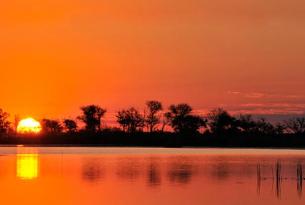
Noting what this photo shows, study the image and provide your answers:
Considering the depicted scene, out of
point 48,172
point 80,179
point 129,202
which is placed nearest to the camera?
point 129,202

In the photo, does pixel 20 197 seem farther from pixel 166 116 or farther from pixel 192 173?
pixel 166 116

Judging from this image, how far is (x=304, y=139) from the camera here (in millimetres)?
193625

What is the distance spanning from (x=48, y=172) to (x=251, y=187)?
29276 millimetres

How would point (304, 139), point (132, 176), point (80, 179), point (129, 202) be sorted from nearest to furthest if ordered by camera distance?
point (129, 202) < point (80, 179) < point (132, 176) < point (304, 139)

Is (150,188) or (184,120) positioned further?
(184,120)

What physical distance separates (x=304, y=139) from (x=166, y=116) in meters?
38.1

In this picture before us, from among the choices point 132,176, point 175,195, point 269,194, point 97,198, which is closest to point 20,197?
point 97,198

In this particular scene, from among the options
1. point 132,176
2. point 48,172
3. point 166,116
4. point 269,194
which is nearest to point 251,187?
point 269,194

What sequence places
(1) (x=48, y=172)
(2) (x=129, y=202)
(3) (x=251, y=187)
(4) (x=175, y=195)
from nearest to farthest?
(2) (x=129, y=202)
(4) (x=175, y=195)
(3) (x=251, y=187)
(1) (x=48, y=172)

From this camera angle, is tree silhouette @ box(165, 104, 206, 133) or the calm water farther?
tree silhouette @ box(165, 104, 206, 133)

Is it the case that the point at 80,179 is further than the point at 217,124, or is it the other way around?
the point at 217,124

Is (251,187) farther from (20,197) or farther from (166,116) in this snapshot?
(166,116)

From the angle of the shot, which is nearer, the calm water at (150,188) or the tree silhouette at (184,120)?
the calm water at (150,188)

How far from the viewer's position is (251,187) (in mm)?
57125
